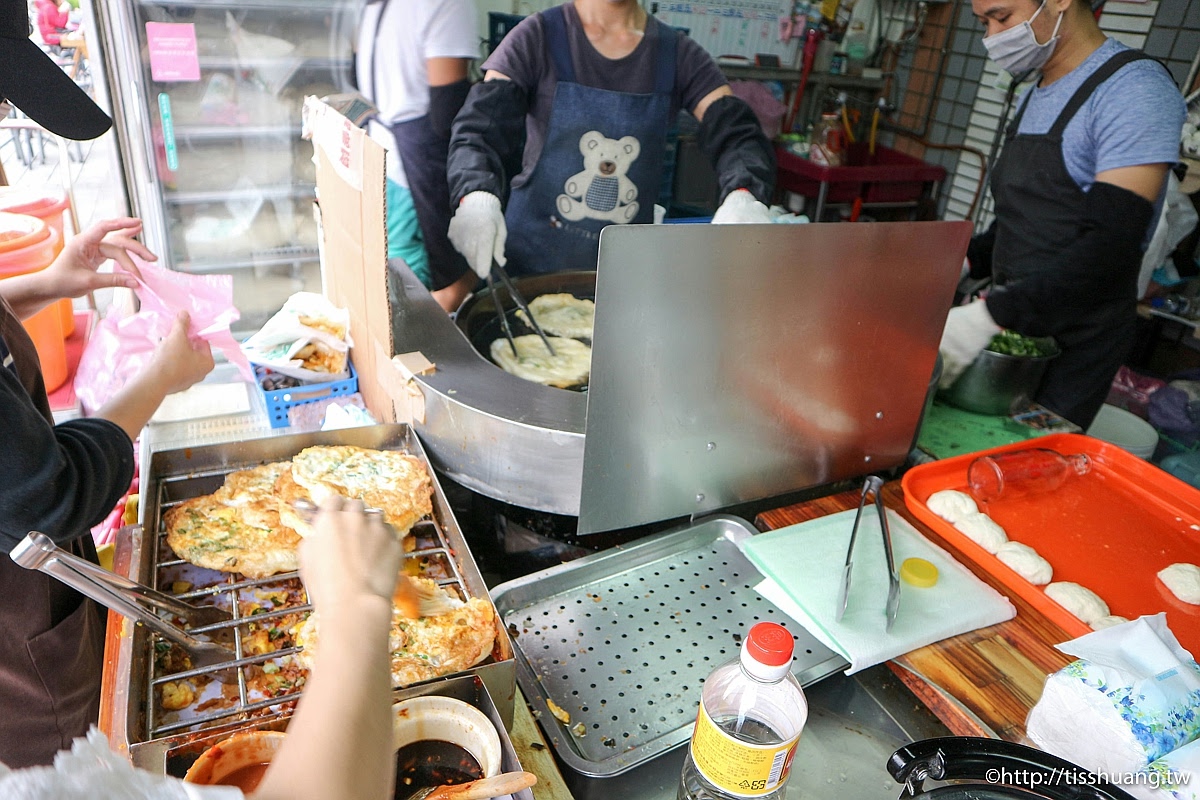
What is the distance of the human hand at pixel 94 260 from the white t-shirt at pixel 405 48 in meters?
1.85

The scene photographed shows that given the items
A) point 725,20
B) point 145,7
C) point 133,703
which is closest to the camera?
point 133,703

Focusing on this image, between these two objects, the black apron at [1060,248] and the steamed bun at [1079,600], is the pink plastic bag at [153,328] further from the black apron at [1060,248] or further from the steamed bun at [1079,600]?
the black apron at [1060,248]

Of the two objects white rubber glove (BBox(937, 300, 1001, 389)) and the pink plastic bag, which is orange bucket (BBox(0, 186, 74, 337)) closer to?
the pink plastic bag

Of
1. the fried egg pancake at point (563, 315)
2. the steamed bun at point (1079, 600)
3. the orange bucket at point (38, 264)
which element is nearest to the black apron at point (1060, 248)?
the steamed bun at point (1079, 600)

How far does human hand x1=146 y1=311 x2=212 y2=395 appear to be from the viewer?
156 centimetres

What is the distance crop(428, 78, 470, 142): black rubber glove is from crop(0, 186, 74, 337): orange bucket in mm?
1617

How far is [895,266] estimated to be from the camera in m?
1.40

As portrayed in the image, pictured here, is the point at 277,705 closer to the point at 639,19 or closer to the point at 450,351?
the point at 450,351

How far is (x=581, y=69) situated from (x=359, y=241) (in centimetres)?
146

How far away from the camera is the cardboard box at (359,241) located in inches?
56.7

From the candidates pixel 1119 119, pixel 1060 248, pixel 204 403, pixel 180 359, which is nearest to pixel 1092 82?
pixel 1119 119

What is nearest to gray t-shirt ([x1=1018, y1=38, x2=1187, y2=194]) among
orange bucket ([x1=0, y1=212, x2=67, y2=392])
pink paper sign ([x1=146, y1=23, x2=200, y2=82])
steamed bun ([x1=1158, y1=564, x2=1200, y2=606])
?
steamed bun ([x1=1158, y1=564, x2=1200, y2=606])

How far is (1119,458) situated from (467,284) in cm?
224

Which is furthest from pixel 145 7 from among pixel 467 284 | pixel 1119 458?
pixel 1119 458
